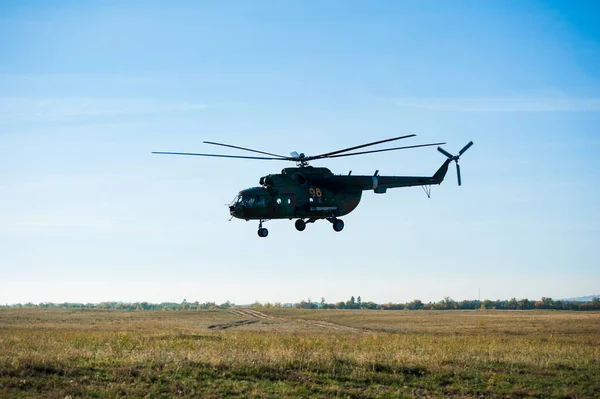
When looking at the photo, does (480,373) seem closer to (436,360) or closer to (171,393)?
(436,360)

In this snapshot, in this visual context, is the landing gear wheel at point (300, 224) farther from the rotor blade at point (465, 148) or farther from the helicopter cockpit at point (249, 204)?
the rotor blade at point (465, 148)

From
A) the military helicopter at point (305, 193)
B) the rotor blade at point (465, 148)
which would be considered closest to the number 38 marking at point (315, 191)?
the military helicopter at point (305, 193)

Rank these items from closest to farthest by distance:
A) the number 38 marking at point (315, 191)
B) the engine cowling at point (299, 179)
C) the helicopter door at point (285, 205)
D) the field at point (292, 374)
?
1. the field at point (292, 374)
2. the helicopter door at point (285, 205)
3. the engine cowling at point (299, 179)
4. the number 38 marking at point (315, 191)

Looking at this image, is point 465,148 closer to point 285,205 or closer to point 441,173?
point 441,173

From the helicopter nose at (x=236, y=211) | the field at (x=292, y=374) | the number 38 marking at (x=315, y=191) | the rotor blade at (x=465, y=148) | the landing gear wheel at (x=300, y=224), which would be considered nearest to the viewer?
the field at (x=292, y=374)

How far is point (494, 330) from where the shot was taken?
209ft

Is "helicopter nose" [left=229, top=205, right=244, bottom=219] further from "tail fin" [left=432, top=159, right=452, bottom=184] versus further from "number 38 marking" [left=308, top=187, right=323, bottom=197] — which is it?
"tail fin" [left=432, top=159, right=452, bottom=184]

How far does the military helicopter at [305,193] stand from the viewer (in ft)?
109

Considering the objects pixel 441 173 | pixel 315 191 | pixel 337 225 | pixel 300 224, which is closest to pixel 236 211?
pixel 300 224

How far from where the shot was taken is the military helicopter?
33.3 m

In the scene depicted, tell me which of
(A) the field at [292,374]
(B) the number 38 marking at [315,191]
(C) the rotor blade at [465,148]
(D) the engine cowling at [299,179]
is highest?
(C) the rotor blade at [465,148]

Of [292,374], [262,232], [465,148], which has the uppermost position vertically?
[465,148]

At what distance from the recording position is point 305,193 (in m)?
35.0

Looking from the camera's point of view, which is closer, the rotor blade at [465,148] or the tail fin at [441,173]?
the tail fin at [441,173]
